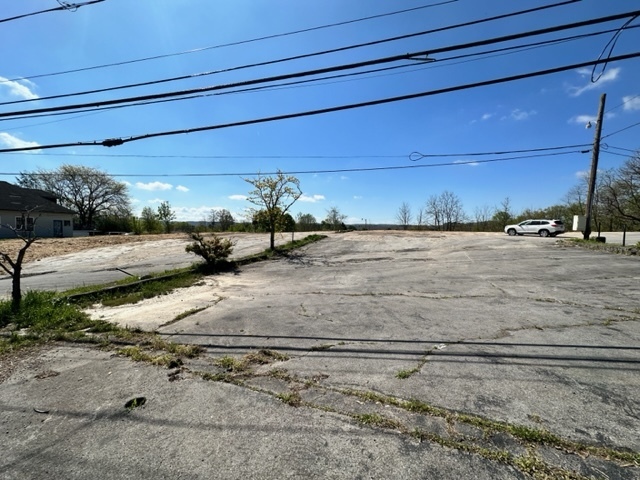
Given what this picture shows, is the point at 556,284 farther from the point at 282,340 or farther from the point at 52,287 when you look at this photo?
the point at 52,287

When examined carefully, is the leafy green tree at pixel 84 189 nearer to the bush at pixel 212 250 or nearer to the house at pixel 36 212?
the house at pixel 36 212

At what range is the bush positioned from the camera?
43.8 feet

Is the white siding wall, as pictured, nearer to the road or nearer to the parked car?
the road

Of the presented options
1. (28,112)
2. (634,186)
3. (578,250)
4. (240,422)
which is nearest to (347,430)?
(240,422)

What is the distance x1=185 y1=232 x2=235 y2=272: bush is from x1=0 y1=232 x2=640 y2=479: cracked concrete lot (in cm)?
600

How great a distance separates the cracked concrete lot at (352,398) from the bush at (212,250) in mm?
5997

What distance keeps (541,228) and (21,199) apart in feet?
193

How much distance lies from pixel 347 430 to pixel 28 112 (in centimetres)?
842

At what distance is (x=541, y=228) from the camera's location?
26797mm

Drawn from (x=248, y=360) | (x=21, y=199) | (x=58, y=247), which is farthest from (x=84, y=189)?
(x=248, y=360)

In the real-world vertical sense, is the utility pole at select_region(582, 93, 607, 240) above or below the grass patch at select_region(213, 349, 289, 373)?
above

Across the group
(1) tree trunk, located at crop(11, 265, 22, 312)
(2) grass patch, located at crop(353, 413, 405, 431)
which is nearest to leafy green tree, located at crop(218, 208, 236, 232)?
(1) tree trunk, located at crop(11, 265, 22, 312)

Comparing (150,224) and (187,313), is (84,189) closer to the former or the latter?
(150,224)

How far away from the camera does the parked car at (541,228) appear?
1034 inches
